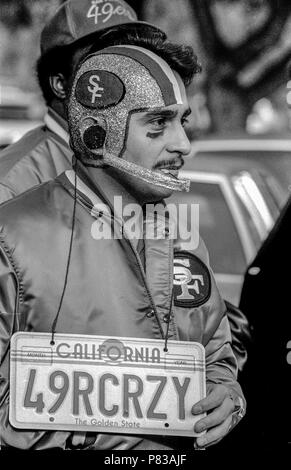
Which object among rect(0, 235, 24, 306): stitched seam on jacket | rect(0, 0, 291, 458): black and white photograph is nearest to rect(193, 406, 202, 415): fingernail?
rect(0, 0, 291, 458): black and white photograph

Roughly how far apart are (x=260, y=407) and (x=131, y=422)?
1.66 feet

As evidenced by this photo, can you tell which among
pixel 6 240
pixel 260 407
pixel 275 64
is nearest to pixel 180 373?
pixel 260 407

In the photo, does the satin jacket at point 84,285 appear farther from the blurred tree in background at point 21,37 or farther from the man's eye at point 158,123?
the blurred tree in background at point 21,37

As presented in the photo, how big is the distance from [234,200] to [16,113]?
2.42 feet

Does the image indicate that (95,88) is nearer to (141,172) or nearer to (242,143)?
(141,172)

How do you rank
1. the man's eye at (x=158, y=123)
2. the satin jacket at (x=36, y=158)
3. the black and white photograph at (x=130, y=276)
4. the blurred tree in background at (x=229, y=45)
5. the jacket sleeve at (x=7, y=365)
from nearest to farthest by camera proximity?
1. the jacket sleeve at (x=7, y=365)
2. the black and white photograph at (x=130, y=276)
3. the man's eye at (x=158, y=123)
4. the satin jacket at (x=36, y=158)
5. the blurred tree in background at (x=229, y=45)

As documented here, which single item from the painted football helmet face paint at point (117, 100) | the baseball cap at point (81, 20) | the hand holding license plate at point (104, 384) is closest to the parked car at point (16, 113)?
the baseball cap at point (81, 20)

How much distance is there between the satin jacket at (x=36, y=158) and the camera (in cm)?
327

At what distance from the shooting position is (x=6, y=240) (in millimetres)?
2961

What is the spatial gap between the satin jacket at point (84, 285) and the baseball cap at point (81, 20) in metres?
0.55

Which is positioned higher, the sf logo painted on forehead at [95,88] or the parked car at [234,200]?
the sf logo painted on forehead at [95,88]

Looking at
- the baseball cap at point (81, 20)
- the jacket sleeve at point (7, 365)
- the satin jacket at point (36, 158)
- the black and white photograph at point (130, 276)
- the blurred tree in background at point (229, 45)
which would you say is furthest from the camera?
the blurred tree in background at point (229, 45)

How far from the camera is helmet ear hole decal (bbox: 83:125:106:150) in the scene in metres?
3.12

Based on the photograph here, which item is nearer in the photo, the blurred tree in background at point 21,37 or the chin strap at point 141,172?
the chin strap at point 141,172
